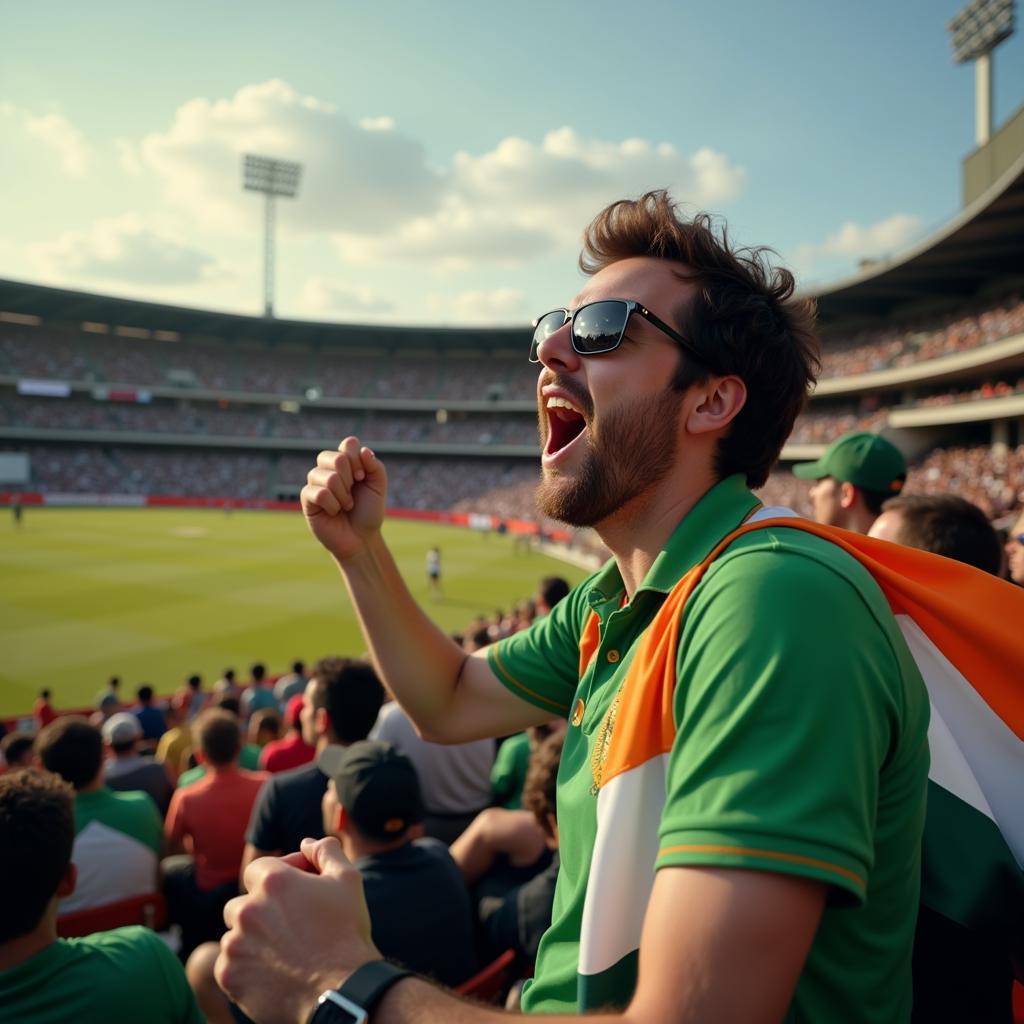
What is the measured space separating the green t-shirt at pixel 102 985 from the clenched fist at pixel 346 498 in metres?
1.60

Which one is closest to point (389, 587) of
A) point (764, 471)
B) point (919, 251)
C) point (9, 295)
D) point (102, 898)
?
point (764, 471)

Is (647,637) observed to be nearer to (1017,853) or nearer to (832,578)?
(832,578)

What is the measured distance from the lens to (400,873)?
3328 mm

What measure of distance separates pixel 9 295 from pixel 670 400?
226ft

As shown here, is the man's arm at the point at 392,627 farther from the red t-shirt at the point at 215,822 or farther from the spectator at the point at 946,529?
the red t-shirt at the point at 215,822

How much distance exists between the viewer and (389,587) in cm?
266

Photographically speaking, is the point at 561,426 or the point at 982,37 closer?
the point at 561,426

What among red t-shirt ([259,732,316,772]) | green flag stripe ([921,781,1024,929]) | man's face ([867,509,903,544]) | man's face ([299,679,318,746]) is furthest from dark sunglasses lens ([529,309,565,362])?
red t-shirt ([259,732,316,772])

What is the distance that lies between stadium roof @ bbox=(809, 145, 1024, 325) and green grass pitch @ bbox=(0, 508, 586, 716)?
56.4 feet

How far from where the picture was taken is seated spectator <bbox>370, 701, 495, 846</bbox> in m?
5.60

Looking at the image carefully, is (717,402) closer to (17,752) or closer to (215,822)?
(215,822)

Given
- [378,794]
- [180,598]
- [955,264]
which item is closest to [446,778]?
[378,794]

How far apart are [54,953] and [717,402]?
2.87 m

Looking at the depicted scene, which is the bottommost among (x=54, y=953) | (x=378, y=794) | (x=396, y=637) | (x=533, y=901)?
(x=533, y=901)
